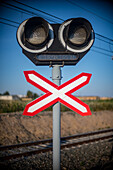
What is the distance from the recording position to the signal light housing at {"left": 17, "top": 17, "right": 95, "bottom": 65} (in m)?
1.73

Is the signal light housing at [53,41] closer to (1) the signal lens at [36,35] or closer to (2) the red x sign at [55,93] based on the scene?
(1) the signal lens at [36,35]

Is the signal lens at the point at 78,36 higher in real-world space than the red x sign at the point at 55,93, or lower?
higher

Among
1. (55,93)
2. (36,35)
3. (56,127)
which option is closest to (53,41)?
(36,35)

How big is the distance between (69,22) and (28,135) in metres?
9.22

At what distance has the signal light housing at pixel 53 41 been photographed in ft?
5.67

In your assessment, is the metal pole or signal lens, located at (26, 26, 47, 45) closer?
the metal pole

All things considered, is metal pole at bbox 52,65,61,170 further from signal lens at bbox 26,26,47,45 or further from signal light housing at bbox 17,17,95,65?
signal lens at bbox 26,26,47,45

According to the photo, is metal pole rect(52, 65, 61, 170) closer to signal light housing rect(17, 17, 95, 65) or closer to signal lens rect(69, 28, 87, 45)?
signal light housing rect(17, 17, 95, 65)

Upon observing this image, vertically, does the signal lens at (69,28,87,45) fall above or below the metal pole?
above

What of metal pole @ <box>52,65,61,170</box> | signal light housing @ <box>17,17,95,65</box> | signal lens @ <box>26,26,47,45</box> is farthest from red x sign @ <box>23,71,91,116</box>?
signal lens @ <box>26,26,47,45</box>

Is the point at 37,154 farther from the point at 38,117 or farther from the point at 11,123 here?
the point at 38,117

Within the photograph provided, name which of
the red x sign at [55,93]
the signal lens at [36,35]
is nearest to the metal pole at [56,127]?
the red x sign at [55,93]

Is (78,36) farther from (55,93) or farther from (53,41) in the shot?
(55,93)

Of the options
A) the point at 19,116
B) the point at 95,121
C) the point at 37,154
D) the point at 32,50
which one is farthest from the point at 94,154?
the point at 95,121
